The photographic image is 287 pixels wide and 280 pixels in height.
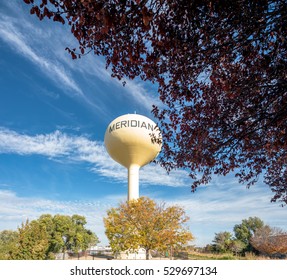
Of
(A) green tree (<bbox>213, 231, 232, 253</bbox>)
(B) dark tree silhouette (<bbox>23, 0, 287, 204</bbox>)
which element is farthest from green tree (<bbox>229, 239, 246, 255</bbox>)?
(B) dark tree silhouette (<bbox>23, 0, 287, 204</bbox>)

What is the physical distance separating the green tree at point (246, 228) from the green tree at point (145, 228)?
2910 cm

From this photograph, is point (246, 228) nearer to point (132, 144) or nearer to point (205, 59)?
point (132, 144)

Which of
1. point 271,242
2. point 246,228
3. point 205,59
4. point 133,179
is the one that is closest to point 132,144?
point 133,179

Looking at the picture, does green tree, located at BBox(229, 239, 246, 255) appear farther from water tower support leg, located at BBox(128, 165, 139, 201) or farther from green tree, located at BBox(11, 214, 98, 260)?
green tree, located at BBox(11, 214, 98, 260)

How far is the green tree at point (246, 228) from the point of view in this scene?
49.4 meters

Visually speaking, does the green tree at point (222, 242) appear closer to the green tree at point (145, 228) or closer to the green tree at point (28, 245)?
the green tree at point (145, 228)

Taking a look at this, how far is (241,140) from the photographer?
7.40 meters

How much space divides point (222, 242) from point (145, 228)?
22.1 m

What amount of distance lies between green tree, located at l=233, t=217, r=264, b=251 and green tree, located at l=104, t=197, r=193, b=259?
2910 cm

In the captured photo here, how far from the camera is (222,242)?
42.2 meters

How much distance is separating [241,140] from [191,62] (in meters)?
3.03

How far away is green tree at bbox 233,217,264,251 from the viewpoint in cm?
4941

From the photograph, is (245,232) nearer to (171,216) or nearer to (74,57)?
(171,216)
